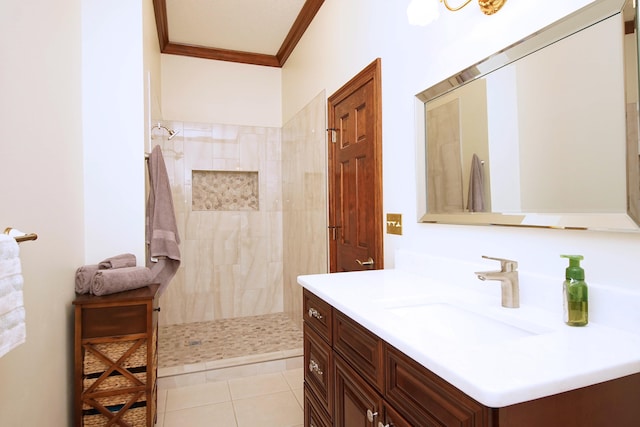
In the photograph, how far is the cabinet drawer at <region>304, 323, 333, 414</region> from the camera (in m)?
1.38

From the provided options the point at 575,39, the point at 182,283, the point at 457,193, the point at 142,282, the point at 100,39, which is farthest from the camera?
the point at 182,283

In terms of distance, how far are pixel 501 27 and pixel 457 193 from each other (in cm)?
60

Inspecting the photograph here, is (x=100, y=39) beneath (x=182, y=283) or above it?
above

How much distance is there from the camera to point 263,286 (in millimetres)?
4105

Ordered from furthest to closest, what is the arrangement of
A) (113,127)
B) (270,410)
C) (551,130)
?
(270,410)
(113,127)
(551,130)

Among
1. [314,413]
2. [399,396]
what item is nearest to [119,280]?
[314,413]

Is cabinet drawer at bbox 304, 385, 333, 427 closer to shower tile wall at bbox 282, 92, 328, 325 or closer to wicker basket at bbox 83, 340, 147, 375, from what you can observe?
wicker basket at bbox 83, 340, 147, 375

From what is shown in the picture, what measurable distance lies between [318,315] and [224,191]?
9.45ft

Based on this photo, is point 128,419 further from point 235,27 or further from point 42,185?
point 235,27

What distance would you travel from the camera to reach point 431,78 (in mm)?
1610

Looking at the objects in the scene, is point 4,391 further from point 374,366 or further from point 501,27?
point 501,27

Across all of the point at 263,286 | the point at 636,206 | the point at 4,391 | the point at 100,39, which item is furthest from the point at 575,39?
the point at 263,286

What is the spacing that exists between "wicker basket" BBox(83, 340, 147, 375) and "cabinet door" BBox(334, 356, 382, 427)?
106cm

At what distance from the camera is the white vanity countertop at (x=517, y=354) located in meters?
0.64
